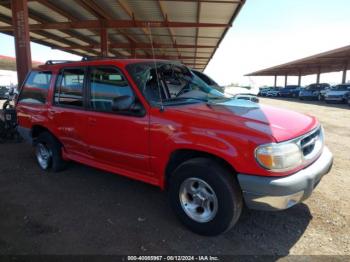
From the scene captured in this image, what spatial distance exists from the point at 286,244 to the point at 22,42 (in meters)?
8.39

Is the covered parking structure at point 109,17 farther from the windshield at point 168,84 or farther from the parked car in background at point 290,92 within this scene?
the parked car in background at point 290,92

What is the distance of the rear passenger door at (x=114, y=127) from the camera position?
134 inches

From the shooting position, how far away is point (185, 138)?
9.75 feet

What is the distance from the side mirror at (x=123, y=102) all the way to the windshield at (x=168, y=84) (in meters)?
0.18

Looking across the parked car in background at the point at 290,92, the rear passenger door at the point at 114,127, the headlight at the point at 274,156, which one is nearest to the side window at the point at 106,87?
the rear passenger door at the point at 114,127

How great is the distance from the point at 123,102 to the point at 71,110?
1.27 m

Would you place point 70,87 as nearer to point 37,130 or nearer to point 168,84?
point 37,130

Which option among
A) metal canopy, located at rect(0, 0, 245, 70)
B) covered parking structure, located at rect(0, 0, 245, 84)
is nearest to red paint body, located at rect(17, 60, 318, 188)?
→ covered parking structure, located at rect(0, 0, 245, 84)

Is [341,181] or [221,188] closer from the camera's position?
[221,188]

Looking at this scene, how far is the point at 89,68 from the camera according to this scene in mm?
4020

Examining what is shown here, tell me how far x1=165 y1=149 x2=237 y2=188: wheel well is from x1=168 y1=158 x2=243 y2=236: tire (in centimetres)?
6

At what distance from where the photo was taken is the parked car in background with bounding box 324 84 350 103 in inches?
886

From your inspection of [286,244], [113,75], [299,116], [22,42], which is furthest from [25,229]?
[22,42]

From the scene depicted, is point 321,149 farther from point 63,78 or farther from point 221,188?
point 63,78
